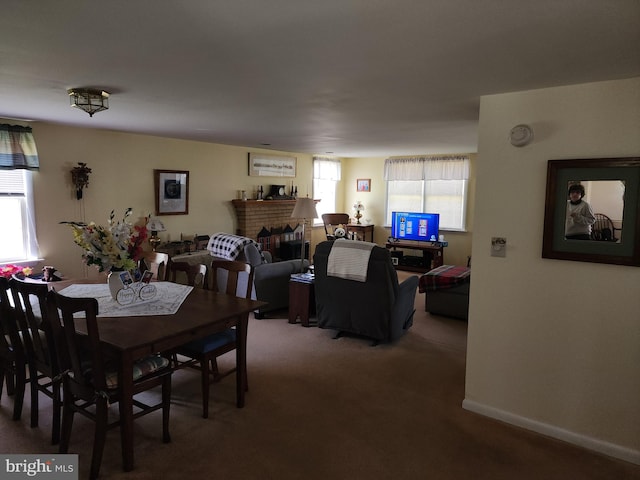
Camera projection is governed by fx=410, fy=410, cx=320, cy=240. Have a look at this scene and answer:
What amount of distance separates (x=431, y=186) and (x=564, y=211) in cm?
547

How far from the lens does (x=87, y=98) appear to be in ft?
8.83

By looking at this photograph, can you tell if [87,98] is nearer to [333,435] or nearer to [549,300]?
[333,435]

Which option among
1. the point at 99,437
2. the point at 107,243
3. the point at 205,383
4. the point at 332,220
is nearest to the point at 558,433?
the point at 205,383

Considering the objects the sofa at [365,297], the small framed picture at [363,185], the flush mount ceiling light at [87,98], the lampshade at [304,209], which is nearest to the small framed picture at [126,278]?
the flush mount ceiling light at [87,98]

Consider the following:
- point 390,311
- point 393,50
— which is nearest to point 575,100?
point 393,50

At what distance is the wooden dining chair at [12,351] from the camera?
98.4 inches

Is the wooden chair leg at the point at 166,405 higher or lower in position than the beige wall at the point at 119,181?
lower

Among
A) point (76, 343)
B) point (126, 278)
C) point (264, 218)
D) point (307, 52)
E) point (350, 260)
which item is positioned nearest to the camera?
point (307, 52)

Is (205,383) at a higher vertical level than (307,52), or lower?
lower

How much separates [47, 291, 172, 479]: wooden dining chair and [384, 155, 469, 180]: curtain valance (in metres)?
6.45

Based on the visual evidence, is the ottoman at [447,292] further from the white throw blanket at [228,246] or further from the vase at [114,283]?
the vase at [114,283]

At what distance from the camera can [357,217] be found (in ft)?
28.1

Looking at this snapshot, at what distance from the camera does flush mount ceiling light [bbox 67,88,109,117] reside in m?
2.66

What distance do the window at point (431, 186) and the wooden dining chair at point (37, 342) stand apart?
668cm
